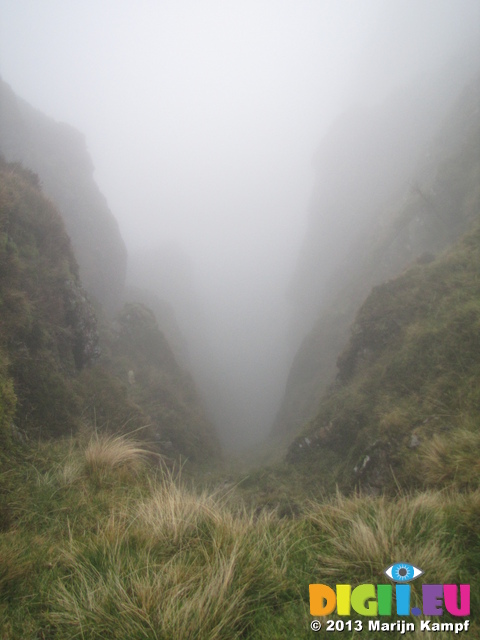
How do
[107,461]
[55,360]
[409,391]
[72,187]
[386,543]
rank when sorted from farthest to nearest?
[72,187]
[55,360]
[409,391]
[107,461]
[386,543]

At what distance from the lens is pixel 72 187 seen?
38.3m

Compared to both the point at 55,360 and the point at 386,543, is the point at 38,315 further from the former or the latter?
the point at 386,543

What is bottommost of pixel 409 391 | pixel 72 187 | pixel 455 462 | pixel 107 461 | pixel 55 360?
pixel 107 461

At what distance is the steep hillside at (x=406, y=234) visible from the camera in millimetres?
23828

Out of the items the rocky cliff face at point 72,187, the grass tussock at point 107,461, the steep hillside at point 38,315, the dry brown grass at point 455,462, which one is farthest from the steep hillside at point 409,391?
the rocky cliff face at point 72,187

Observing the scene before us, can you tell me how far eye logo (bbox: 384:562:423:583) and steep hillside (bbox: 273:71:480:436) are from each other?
64.7 ft

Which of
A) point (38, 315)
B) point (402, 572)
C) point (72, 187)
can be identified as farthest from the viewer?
point (72, 187)

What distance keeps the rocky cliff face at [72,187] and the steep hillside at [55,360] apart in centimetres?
1596

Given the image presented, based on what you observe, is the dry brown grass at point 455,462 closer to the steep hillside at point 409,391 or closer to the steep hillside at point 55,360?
the steep hillside at point 409,391

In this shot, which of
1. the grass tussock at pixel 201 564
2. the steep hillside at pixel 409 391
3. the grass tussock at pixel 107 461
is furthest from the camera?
the steep hillside at pixel 409 391

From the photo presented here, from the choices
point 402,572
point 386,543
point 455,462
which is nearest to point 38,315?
point 386,543

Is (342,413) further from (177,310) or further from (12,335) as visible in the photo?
(177,310)

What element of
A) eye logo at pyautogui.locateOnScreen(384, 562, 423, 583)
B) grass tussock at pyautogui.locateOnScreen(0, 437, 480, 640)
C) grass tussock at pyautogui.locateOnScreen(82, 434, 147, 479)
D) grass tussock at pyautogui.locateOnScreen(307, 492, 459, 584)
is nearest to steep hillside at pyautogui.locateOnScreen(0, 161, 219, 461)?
grass tussock at pyautogui.locateOnScreen(82, 434, 147, 479)

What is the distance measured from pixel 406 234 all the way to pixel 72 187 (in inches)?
1525
